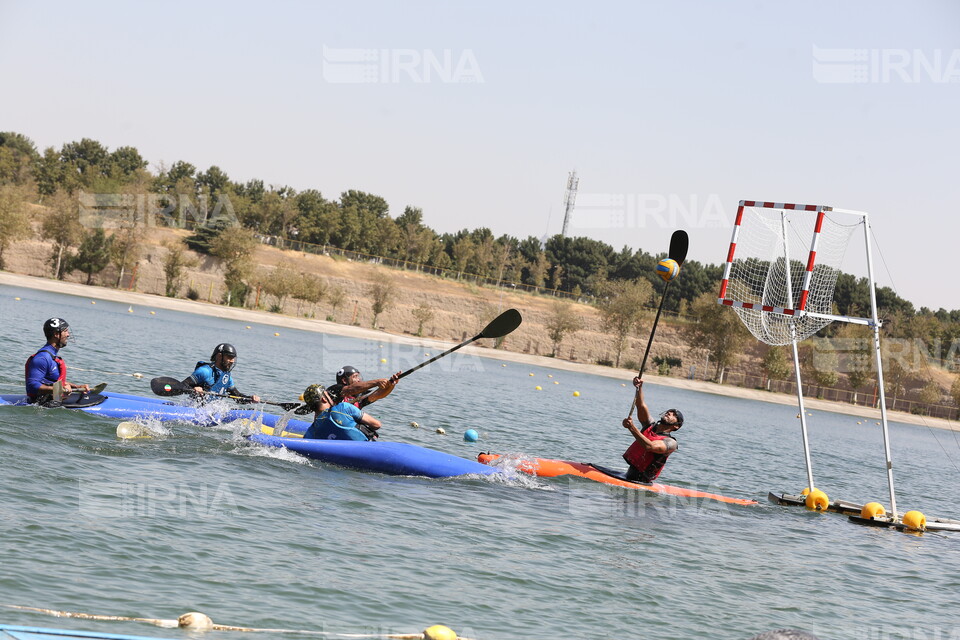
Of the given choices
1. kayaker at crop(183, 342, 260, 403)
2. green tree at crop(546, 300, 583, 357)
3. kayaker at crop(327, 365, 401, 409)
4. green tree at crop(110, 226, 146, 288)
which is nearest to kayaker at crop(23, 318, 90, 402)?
kayaker at crop(183, 342, 260, 403)

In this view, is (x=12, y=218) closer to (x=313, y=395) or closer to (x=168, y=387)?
(x=168, y=387)

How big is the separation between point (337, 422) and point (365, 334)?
38.5 meters

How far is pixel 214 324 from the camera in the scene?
130 ft

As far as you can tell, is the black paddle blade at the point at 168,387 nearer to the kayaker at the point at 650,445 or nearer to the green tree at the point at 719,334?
the kayaker at the point at 650,445

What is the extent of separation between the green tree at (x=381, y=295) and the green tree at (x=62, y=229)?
18640 millimetres

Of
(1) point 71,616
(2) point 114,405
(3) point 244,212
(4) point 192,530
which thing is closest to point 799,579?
(4) point 192,530

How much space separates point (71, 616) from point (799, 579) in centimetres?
688

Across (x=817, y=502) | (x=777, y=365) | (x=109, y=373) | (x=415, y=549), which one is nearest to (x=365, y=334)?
(x=777, y=365)

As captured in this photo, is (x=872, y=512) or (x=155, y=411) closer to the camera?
(x=155, y=411)

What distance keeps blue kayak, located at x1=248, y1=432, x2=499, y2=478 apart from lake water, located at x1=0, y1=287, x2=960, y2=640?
0.56ft

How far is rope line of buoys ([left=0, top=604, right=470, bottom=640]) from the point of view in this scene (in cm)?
527

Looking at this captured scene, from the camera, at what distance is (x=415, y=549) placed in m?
7.95

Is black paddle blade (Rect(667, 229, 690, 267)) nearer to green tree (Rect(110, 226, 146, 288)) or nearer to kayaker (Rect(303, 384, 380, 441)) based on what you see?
kayaker (Rect(303, 384, 380, 441))

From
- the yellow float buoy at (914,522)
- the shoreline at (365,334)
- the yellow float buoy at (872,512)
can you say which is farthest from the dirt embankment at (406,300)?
the yellow float buoy at (914,522)
